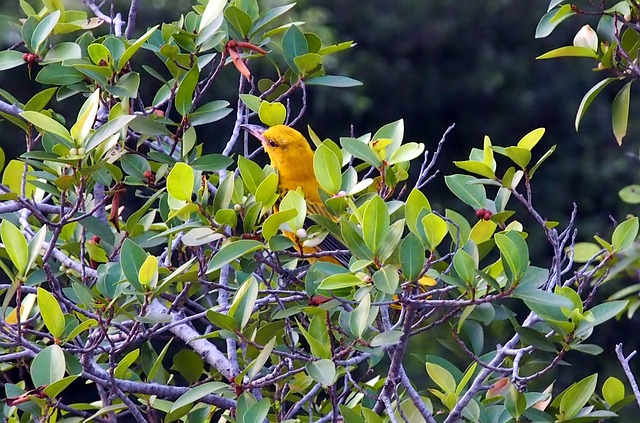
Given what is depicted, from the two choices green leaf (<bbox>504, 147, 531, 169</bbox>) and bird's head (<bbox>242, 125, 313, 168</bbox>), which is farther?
bird's head (<bbox>242, 125, 313, 168</bbox>)

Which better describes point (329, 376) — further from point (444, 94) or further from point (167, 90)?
point (444, 94)

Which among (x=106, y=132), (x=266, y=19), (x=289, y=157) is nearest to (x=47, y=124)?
(x=106, y=132)

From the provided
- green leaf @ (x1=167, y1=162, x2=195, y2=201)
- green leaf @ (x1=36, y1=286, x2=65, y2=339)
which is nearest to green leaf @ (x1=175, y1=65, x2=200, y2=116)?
green leaf @ (x1=167, y1=162, x2=195, y2=201)

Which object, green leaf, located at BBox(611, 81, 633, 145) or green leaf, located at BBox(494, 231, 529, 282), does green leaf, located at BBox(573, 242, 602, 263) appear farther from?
green leaf, located at BBox(494, 231, 529, 282)

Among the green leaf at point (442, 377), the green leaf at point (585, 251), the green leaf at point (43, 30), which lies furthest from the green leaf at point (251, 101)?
the green leaf at point (585, 251)

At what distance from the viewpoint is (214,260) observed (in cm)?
208

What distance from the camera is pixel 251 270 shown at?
2.46 metres

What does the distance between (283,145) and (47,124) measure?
1796 mm

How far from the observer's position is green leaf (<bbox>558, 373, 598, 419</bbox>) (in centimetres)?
231

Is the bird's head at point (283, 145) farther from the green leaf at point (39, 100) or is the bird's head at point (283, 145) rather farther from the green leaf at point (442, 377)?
the green leaf at point (442, 377)

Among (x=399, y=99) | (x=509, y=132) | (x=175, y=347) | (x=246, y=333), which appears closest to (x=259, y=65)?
(x=175, y=347)

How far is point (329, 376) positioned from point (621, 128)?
4.40 feet

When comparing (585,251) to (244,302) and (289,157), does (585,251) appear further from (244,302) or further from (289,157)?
(244,302)

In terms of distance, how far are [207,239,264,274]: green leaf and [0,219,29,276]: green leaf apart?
0.51m
